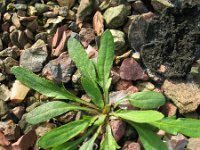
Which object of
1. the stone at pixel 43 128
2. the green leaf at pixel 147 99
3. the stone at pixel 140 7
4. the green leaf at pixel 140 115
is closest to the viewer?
the green leaf at pixel 140 115

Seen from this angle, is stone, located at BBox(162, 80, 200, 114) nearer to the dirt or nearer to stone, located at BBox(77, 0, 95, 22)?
the dirt

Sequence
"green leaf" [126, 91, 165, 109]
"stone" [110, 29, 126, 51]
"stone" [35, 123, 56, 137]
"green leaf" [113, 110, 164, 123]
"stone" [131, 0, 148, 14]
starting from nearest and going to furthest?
"green leaf" [113, 110, 164, 123], "green leaf" [126, 91, 165, 109], "stone" [35, 123, 56, 137], "stone" [110, 29, 126, 51], "stone" [131, 0, 148, 14]

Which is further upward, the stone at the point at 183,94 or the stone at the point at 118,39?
the stone at the point at 118,39

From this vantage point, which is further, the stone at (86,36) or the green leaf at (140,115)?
the stone at (86,36)

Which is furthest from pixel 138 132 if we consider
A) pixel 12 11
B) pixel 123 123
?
pixel 12 11

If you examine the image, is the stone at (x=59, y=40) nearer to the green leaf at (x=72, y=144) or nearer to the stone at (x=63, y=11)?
the stone at (x=63, y=11)

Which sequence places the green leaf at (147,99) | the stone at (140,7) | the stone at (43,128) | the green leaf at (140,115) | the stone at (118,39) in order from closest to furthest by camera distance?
the green leaf at (140,115) → the green leaf at (147,99) → the stone at (43,128) → the stone at (118,39) → the stone at (140,7)

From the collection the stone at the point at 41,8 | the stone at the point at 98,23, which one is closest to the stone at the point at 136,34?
the stone at the point at 98,23

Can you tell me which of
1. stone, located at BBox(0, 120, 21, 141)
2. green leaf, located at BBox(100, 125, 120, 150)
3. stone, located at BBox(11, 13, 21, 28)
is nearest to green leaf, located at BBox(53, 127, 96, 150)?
green leaf, located at BBox(100, 125, 120, 150)

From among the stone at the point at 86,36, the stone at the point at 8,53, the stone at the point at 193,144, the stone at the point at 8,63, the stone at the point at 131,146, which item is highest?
the stone at the point at 86,36
